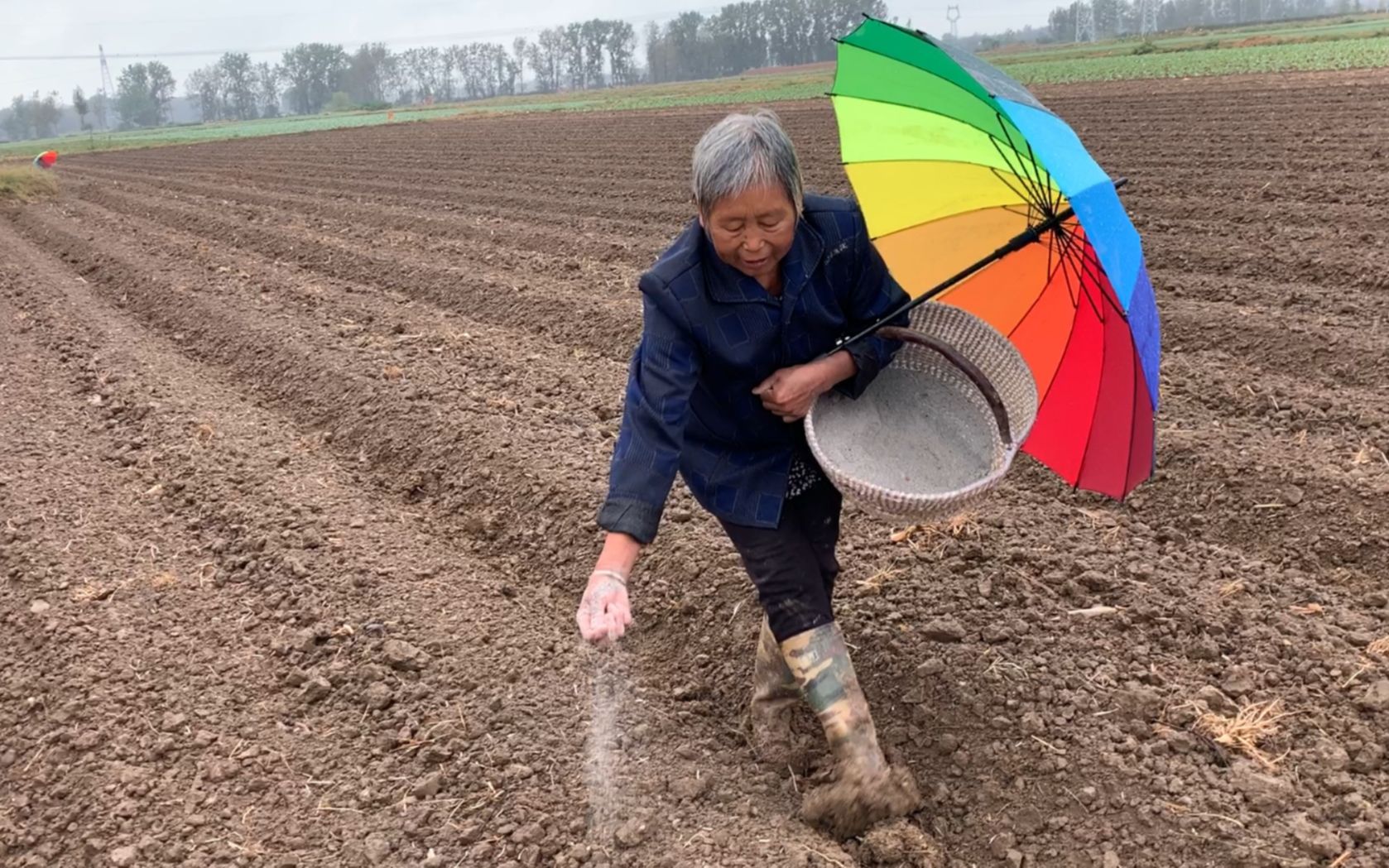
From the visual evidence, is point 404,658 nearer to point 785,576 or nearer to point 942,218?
point 785,576

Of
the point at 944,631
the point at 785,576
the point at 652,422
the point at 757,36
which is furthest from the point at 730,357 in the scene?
the point at 757,36

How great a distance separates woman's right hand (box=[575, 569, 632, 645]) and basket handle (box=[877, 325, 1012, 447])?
0.87 metres

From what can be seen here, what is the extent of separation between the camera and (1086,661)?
300cm

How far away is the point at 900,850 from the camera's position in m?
2.42

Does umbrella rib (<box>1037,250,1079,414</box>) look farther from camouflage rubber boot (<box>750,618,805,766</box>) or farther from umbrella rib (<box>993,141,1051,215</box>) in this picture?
camouflage rubber boot (<box>750,618,805,766</box>)

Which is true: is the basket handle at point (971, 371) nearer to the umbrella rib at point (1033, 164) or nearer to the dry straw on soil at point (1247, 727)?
the umbrella rib at point (1033, 164)

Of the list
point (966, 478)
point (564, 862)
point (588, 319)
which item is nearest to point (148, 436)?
point (588, 319)

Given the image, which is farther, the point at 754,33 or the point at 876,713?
the point at 754,33

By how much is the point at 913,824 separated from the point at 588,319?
486 centimetres

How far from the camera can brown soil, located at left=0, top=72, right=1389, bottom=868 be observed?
2539 millimetres

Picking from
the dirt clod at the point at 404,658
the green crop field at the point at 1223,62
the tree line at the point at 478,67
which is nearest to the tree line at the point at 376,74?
the tree line at the point at 478,67

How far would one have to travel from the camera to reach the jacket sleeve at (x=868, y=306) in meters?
2.43

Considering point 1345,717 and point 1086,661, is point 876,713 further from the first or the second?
point 1345,717

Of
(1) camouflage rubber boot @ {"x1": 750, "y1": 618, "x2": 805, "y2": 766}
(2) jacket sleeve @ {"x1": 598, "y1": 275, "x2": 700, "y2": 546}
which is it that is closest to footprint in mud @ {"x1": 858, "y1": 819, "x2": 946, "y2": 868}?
(1) camouflage rubber boot @ {"x1": 750, "y1": 618, "x2": 805, "y2": 766}
